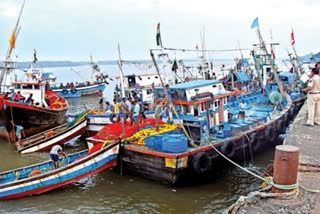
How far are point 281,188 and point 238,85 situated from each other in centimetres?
1927

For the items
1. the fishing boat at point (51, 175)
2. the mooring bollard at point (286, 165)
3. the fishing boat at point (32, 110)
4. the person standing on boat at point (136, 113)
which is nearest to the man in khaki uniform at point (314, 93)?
the mooring bollard at point (286, 165)

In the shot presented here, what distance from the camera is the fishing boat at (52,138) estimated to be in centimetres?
1678

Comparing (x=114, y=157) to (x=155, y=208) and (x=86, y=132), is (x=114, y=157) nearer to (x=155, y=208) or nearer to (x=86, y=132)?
(x=155, y=208)

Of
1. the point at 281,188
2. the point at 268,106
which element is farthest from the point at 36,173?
the point at 268,106

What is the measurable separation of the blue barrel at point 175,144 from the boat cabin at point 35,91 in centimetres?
1386

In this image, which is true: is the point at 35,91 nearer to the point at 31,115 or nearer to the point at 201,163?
the point at 31,115

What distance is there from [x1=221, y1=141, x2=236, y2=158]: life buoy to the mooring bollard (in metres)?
7.25

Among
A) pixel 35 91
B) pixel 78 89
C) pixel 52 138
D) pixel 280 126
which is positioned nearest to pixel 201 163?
pixel 280 126

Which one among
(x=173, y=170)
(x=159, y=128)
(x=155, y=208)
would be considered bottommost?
(x=155, y=208)

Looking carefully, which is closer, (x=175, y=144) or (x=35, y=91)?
(x=175, y=144)

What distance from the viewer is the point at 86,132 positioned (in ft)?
60.3

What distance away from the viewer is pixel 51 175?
11.1 meters

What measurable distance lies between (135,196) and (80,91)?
36145mm

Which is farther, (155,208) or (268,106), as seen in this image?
(268,106)
